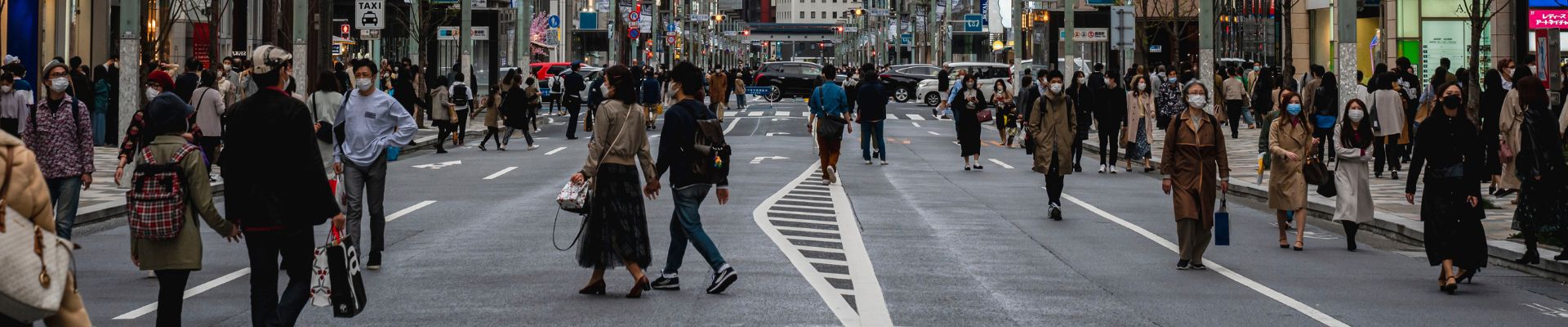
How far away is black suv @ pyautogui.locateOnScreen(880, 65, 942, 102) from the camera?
62.6m

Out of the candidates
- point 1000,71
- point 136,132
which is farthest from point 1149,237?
point 1000,71

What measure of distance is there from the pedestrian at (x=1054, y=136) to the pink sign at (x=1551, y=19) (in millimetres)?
19589

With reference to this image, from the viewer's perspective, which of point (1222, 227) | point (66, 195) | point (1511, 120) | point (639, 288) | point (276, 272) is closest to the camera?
point (276, 272)

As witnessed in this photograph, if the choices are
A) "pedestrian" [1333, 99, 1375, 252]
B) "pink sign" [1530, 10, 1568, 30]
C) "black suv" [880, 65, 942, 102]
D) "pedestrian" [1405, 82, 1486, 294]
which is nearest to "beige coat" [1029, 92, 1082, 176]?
"pedestrian" [1333, 99, 1375, 252]

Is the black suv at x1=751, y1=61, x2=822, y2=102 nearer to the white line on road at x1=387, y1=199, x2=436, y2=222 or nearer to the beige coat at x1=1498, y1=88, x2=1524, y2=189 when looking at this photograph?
the white line on road at x1=387, y1=199, x2=436, y2=222

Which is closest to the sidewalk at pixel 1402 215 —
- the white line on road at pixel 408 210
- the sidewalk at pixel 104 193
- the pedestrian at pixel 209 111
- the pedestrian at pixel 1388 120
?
the pedestrian at pixel 1388 120

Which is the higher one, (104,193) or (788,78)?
(788,78)

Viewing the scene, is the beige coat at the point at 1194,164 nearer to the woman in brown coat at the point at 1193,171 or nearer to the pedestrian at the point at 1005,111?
the woman in brown coat at the point at 1193,171

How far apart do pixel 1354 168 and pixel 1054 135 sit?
4.80 m

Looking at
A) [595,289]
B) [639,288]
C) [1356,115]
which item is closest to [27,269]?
[639,288]

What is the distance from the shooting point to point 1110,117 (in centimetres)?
2444

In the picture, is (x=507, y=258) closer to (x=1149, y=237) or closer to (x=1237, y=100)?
(x=1149, y=237)

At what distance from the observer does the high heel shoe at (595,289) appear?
1001 cm

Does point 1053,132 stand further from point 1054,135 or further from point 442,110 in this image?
point 442,110
